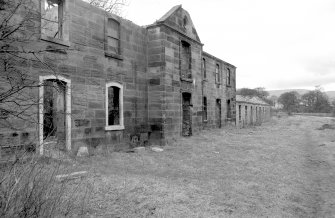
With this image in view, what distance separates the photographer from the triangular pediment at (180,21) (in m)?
15.1

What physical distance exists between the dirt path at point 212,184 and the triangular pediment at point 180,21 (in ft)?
23.1

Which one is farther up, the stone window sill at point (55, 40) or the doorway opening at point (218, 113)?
the stone window sill at point (55, 40)

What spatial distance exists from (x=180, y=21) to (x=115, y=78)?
241 inches

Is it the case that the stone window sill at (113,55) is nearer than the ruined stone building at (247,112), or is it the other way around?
the stone window sill at (113,55)

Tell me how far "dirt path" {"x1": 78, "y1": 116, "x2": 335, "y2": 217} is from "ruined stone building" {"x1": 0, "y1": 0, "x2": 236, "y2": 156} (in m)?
1.81

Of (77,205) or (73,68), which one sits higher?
(73,68)

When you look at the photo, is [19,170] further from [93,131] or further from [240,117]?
[240,117]

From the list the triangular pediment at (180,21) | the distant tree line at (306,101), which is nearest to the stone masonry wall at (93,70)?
the triangular pediment at (180,21)

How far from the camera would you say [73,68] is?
34.8 ft

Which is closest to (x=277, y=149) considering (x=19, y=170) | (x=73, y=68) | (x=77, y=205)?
(x=73, y=68)

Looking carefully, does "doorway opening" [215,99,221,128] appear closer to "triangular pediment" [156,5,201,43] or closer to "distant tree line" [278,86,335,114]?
"triangular pediment" [156,5,201,43]

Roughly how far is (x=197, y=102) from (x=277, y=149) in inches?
243

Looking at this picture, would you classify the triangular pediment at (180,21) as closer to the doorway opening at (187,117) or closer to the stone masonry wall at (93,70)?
the stone masonry wall at (93,70)

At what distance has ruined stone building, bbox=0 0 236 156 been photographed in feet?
33.5
